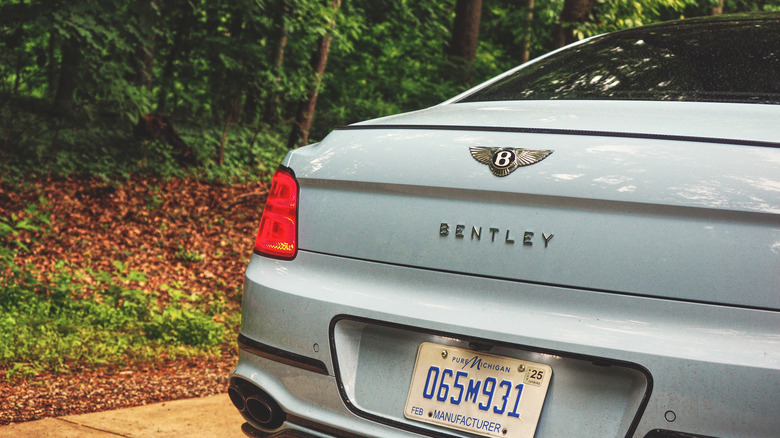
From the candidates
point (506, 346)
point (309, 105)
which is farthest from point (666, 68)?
point (309, 105)

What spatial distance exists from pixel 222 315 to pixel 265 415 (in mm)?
3681

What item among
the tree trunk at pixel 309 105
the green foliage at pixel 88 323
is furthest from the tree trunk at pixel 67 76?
the tree trunk at pixel 309 105

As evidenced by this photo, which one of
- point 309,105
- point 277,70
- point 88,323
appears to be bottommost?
point 88,323

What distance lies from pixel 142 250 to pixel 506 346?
20.1 ft

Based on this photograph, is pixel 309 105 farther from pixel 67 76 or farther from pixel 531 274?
pixel 531 274

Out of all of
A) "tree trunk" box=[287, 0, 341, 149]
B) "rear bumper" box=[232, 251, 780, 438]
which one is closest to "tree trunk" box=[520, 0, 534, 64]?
"tree trunk" box=[287, 0, 341, 149]

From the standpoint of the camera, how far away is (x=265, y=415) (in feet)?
7.41

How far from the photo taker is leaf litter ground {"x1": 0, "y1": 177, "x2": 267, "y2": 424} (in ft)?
12.1

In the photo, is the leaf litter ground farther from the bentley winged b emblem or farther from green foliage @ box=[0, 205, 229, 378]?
the bentley winged b emblem

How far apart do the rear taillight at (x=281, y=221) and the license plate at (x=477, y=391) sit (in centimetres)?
58

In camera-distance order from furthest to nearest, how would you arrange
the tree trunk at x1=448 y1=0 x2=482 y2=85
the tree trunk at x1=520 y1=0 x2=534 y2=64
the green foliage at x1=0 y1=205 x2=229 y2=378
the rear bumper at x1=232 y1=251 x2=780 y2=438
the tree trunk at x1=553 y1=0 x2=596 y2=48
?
the tree trunk at x1=448 y1=0 x2=482 y2=85, the tree trunk at x1=520 y1=0 x2=534 y2=64, the tree trunk at x1=553 y1=0 x2=596 y2=48, the green foliage at x1=0 y1=205 x2=229 y2=378, the rear bumper at x1=232 y1=251 x2=780 y2=438

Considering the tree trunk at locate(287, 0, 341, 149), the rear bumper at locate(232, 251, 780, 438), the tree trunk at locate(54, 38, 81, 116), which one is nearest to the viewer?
the rear bumper at locate(232, 251, 780, 438)

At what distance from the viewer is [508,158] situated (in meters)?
1.92

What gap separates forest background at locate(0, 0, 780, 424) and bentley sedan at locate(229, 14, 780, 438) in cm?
188
